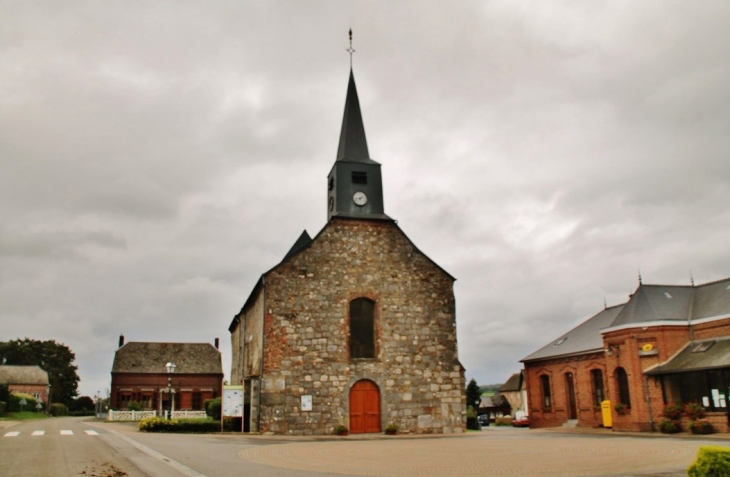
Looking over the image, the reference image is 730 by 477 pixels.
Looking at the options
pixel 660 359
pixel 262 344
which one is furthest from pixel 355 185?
pixel 660 359

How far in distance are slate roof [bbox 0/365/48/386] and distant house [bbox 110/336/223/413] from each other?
22.3 metres

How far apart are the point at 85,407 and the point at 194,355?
39746mm

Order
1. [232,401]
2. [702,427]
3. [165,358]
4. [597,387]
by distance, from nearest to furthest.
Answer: [702,427], [232,401], [597,387], [165,358]

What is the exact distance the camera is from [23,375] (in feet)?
245

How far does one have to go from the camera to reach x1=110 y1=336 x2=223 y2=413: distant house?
5775cm

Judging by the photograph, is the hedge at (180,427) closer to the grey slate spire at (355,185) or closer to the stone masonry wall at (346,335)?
the stone masonry wall at (346,335)

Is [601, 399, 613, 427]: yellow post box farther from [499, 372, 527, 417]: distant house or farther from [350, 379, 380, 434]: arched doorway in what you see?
[499, 372, 527, 417]: distant house

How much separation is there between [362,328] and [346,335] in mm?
943

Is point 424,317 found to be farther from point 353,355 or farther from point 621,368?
point 621,368

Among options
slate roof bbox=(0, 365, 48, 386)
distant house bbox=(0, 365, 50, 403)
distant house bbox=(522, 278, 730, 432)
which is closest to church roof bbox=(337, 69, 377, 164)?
distant house bbox=(522, 278, 730, 432)

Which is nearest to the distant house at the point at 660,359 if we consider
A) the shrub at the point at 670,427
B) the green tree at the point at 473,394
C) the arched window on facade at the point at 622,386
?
the arched window on facade at the point at 622,386

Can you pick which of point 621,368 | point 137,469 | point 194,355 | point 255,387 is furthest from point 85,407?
point 137,469

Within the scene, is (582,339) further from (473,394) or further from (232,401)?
(473,394)

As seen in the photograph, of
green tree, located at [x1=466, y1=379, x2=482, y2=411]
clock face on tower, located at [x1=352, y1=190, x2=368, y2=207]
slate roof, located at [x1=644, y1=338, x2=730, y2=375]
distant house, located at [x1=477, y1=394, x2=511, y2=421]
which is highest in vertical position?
clock face on tower, located at [x1=352, y1=190, x2=368, y2=207]
